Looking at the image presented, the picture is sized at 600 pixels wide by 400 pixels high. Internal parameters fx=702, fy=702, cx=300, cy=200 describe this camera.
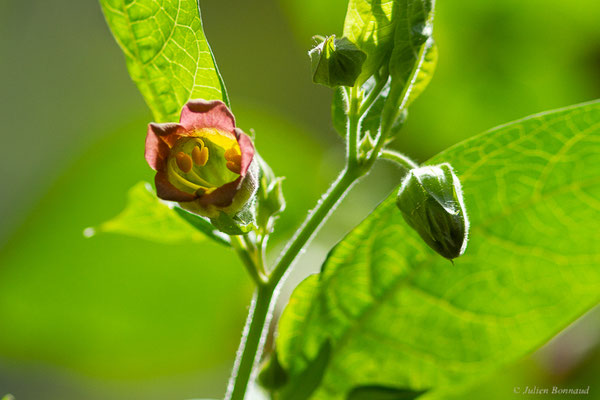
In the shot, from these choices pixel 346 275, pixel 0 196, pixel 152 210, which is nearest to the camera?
pixel 346 275

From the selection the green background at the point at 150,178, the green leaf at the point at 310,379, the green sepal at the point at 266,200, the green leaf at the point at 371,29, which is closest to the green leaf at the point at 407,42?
the green leaf at the point at 371,29

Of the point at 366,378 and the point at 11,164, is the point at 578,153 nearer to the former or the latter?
the point at 366,378

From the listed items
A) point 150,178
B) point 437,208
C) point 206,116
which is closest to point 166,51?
point 206,116

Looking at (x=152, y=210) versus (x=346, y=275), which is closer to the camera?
(x=346, y=275)

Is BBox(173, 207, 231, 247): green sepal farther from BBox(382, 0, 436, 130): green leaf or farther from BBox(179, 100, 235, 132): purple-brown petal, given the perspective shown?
BBox(382, 0, 436, 130): green leaf

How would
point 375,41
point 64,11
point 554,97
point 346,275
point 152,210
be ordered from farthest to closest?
point 64,11
point 554,97
point 152,210
point 346,275
point 375,41

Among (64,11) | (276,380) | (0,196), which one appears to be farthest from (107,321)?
(276,380)
